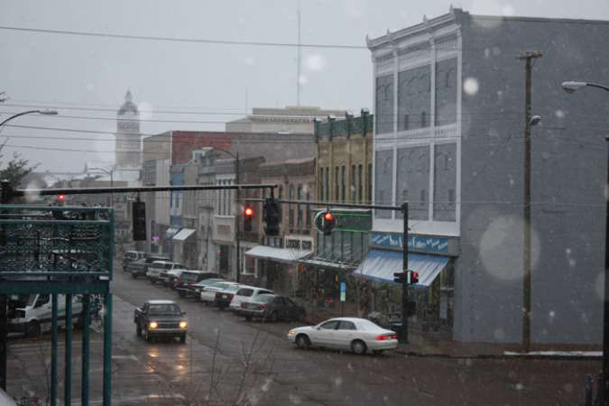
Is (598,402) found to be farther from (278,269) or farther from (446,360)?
(278,269)

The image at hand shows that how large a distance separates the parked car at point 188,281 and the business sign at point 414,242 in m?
13.3

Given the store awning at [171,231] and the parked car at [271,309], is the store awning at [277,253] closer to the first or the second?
the parked car at [271,309]

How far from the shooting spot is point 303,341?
3488 cm

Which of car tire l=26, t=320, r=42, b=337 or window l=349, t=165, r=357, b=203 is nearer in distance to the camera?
car tire l=26, t=320, r=42, b=337

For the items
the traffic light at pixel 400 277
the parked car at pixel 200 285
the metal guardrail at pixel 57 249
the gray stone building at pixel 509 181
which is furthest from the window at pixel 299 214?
the metal guardrail at pixel 57 249

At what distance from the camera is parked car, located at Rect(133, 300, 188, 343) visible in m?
35.7

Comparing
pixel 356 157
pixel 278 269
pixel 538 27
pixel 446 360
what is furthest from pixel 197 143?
pixel 446 360

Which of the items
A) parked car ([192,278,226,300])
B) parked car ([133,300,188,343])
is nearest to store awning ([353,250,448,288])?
parked car ([133,300,188,343])

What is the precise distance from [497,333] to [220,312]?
1598 centimetres

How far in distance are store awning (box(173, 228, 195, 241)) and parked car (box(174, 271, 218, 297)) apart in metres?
27.6

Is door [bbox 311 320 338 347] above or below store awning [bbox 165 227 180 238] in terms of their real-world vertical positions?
below

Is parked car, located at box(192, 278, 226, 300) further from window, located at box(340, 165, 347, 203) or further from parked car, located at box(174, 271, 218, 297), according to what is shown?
window, located at box(340, 165, 347, 203)

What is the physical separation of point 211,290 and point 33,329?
633 inches

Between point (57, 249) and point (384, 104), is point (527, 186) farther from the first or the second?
point (57, 249)
